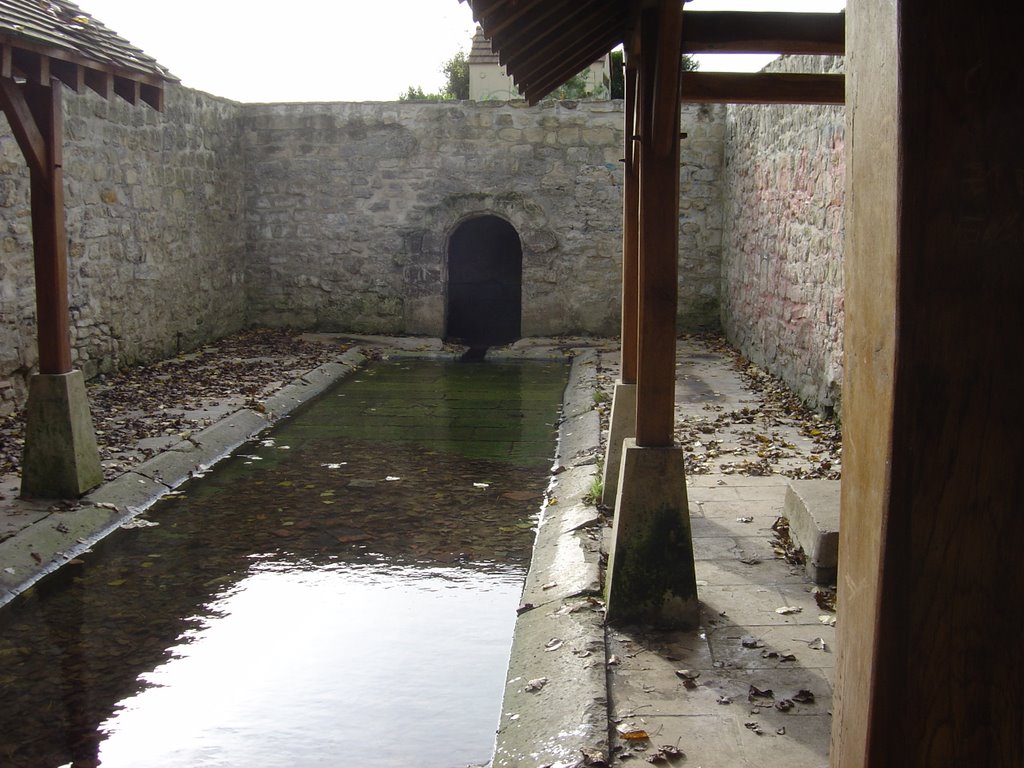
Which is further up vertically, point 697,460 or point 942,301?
point 942,301

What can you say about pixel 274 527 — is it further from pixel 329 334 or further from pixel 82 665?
pixel 329 334

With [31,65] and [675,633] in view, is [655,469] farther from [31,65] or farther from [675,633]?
[31,65]

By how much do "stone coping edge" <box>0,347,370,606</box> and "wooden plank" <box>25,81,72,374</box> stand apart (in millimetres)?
889

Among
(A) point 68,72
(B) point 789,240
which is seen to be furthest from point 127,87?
(B) point 789,240

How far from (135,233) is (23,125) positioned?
17.8ft

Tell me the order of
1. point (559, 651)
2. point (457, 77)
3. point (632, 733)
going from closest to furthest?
1. point (632, 733)
2. point (559, 651)
3. point (457, 77)

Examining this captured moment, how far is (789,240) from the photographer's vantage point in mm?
10289

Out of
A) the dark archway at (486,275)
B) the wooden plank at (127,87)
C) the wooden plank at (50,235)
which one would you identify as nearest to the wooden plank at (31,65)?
the wooden plank at (50,235)

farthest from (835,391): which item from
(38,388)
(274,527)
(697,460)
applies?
(38,388)

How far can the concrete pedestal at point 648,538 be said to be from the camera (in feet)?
14.5

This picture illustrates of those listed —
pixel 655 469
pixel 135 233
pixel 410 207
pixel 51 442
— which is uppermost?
pixel 410 207

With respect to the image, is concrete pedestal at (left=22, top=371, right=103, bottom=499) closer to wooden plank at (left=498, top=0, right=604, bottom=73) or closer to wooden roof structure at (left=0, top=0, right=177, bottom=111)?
wooden roof structure at (left=0, top=0, right=177, bottom=111)

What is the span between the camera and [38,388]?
21.0ft

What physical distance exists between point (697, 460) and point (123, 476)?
394cm
